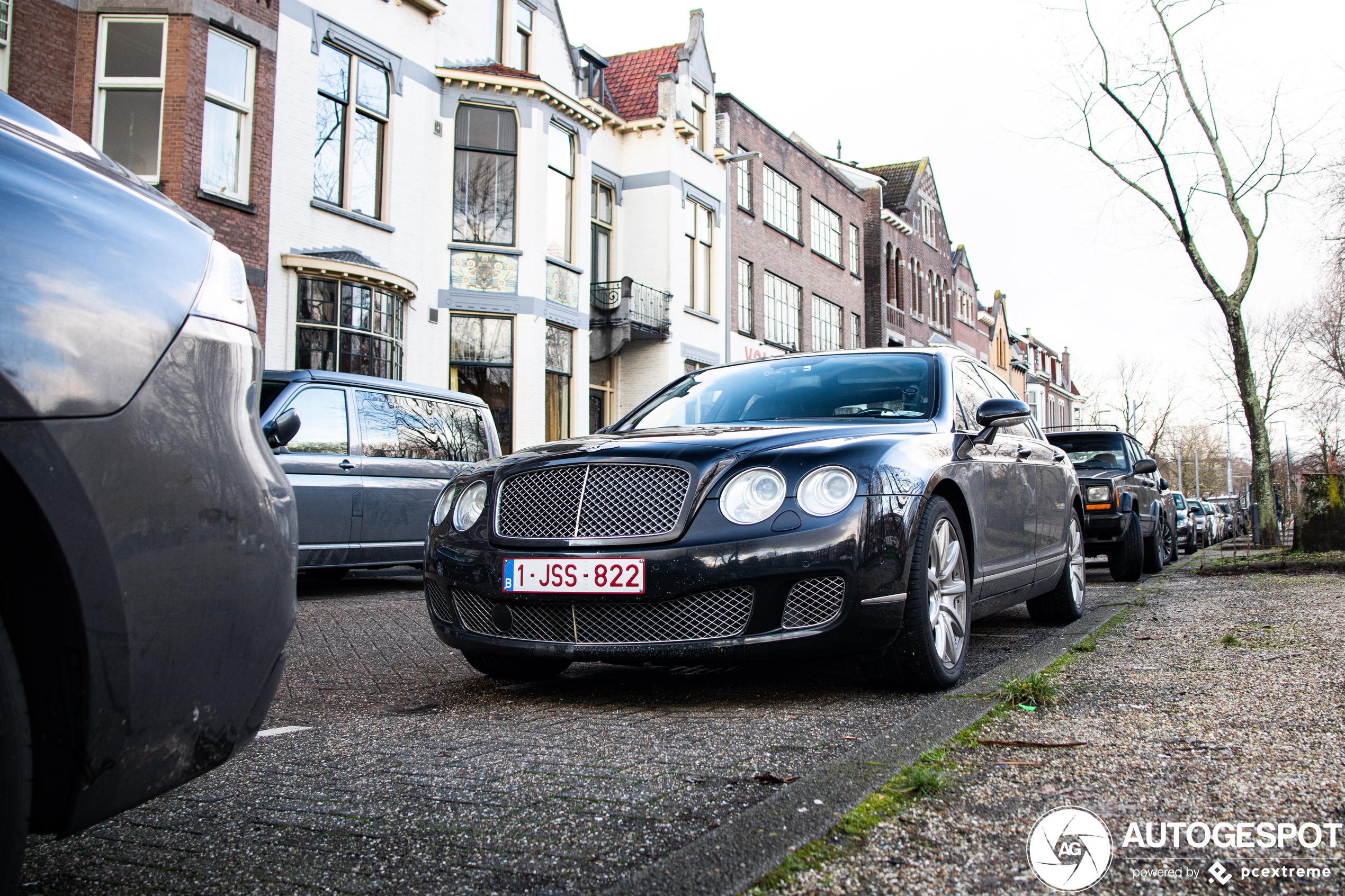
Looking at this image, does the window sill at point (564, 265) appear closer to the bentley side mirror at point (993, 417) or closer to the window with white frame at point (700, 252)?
the window with white frame at point (700, 252)

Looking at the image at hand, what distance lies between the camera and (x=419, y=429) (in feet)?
33.6

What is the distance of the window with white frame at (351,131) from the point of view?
15727mm

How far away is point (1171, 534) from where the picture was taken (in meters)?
15.3

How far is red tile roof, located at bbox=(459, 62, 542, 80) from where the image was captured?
18.2 meters

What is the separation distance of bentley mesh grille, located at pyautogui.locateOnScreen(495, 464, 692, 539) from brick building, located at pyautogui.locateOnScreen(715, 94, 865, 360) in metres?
22.7

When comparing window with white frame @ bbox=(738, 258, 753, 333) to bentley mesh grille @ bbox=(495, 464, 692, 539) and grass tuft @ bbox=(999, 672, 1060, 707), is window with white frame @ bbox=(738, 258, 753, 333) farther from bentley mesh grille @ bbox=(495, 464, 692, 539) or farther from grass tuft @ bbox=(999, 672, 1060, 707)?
grass tuft @ bbox=(999, 672, 1060, 707)

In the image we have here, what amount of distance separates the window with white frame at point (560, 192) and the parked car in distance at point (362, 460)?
9575 mm

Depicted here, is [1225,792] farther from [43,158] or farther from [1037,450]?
[1037,450]

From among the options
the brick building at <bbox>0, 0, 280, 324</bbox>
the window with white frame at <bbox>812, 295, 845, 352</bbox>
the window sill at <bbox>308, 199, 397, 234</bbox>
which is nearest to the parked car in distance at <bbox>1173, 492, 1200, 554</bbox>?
the window with white frame at <bbox>812, 295, 845, 352</bbox>

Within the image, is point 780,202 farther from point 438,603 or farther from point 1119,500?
point 438,603

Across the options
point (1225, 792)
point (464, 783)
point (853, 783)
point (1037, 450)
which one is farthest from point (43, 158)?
point (1037, 450)

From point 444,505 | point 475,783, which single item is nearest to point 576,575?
point 444,505

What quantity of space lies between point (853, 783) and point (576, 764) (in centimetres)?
80

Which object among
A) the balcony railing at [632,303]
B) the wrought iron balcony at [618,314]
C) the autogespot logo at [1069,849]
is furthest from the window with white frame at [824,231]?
the autogespot logo at [1069,849]
